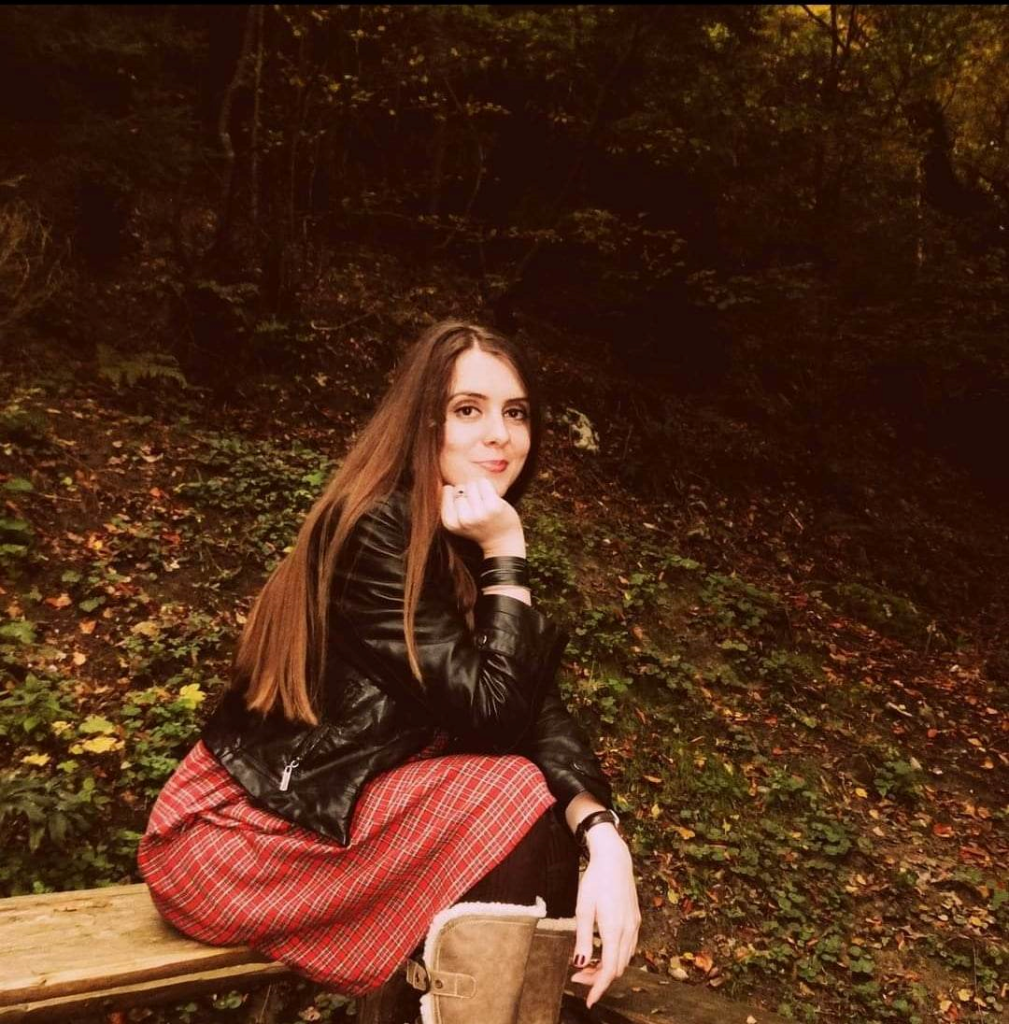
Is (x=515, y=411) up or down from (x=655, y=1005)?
up

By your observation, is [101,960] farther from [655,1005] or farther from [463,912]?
[655,1005]

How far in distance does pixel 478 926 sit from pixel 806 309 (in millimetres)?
10668

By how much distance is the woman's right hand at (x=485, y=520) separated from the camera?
6.77 ft

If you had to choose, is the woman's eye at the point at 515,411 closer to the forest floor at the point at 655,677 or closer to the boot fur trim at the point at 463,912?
the boot fur trim at the point at 463,912

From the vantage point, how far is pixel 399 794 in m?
1.88

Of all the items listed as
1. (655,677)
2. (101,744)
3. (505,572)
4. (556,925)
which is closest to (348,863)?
(556,925)

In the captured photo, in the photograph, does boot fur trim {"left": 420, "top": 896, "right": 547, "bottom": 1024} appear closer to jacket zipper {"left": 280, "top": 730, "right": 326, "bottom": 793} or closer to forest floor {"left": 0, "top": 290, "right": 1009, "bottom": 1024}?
jacket zipper {"left": 280, "top": 730, "right": 326, "bottom": 793}

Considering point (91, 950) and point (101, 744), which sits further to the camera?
point (101, 744)

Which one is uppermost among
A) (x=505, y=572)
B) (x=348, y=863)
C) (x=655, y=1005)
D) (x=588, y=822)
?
(x=505, y=572)

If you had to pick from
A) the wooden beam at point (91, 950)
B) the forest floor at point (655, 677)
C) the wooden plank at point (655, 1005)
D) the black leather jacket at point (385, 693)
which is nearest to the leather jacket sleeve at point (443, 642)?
the black leather jacket at point (385, 693)

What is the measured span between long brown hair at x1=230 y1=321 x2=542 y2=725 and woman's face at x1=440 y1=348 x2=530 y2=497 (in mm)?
28

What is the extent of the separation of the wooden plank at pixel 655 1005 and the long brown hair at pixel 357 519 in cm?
Answer: 120

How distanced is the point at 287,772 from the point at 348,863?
26 centimetres

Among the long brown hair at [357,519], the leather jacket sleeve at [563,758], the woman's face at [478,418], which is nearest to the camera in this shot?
the long brown hair at [357,519]
